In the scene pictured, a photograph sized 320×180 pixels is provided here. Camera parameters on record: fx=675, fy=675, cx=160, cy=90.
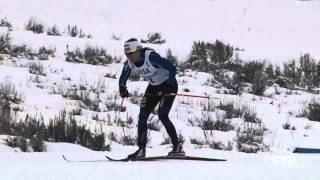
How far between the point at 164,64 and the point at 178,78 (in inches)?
311

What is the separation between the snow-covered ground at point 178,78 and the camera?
673 cm

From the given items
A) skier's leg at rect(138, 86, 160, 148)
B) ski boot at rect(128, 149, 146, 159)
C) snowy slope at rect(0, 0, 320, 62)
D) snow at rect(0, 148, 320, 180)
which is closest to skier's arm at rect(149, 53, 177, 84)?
skier's leg at rect(138, 86, 160, 148)

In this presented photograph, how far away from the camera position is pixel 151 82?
8.18m

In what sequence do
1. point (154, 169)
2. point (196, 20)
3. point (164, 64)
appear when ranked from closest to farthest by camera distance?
point (154, 169)
point (164, 64)
point (196, 20)

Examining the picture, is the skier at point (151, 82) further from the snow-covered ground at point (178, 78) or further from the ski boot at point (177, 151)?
the snow-covered ground at point (178, 78)

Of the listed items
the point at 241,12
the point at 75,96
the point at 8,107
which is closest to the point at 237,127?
the point at 75,96

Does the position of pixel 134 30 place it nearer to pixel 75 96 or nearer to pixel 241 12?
pixel 241 12

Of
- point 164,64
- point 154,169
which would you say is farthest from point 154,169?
point 164,64

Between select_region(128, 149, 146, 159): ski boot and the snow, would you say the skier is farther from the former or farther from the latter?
the snow

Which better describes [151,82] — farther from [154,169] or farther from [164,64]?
[154,169]

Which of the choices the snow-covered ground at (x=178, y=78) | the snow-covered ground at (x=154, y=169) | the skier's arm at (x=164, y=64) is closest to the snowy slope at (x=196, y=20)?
the snow-covered ground at (x=178, y=78)

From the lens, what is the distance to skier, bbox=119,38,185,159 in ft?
25.9

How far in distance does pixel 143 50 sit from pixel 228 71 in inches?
368

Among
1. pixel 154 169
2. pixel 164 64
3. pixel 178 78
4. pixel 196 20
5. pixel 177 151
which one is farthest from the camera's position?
pixel 196 20
